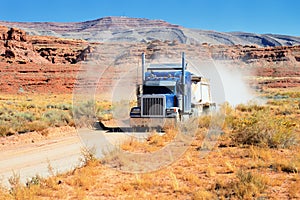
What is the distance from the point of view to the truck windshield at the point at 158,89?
679 inches

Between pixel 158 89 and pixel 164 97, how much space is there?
1.08 metres

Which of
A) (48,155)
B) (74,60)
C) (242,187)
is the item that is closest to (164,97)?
(48,155)

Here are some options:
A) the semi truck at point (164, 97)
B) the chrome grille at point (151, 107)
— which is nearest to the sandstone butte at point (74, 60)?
the semi truck at point (164, 97)

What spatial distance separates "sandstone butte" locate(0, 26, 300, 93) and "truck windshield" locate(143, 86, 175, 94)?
314 centimetres

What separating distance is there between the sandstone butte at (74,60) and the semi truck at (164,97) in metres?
2.35

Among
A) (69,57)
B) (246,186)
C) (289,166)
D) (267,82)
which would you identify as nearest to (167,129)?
(289,166)

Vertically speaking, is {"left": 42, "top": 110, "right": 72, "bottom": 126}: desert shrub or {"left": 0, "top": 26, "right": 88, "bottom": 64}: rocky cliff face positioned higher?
{"left": 0, "top": 26, "right": 88, "bottom": 64}: rocky cliff face

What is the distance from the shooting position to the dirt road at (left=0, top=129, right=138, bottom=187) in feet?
32.2

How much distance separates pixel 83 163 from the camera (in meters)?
10.6

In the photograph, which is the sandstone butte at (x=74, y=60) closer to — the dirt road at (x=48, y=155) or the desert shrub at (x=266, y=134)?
the desert shrub at (x=266, y=134)

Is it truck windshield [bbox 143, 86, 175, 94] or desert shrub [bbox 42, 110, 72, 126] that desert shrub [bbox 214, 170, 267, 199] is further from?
desert shrub [bbox 42, 110, 72, 126]

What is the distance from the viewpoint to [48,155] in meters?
12.0

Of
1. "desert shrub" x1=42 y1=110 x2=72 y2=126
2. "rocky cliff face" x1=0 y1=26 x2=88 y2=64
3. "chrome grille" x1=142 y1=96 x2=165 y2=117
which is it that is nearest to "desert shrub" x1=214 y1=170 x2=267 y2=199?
"chrome grille" x1=142 y1=96 x2=165 y2=117

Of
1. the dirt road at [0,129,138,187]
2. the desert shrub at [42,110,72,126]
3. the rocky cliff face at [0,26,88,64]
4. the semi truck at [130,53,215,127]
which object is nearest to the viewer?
the dirt road at [0,129,138,187]
